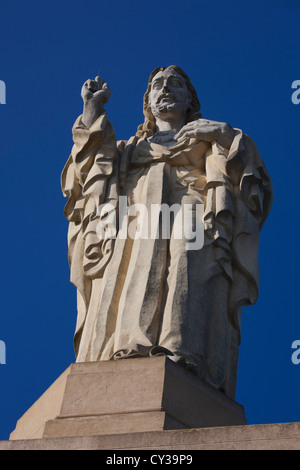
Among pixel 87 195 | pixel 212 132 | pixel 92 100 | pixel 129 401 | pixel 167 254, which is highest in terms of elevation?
pixel 92 100

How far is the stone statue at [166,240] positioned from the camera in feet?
30.6

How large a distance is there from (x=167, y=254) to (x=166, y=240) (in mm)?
159

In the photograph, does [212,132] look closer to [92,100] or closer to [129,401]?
[92,100]

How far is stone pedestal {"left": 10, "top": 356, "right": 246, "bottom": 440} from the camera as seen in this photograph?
820 centimetres

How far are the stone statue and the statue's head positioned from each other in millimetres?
18

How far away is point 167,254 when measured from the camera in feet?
32.2

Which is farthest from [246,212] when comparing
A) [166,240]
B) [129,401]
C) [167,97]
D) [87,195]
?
[129,401]

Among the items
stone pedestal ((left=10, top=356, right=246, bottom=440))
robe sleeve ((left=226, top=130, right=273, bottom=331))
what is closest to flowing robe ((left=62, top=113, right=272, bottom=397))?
robe sleeve ((left=226, top=130, right=273, bottom=331))

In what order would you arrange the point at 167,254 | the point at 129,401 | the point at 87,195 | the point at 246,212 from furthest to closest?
the point at 87,195
the point at 246,212
the point at 167,254
the point at 129,401

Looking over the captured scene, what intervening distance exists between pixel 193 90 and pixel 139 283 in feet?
11.0

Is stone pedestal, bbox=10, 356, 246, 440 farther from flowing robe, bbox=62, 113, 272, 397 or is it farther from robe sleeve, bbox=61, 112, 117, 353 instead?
robe sleeve, bbox=61, 112, 117, 353

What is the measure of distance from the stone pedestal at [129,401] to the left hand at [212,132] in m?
3.01
